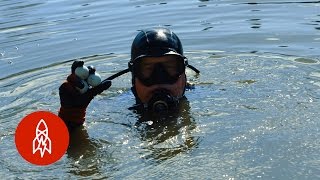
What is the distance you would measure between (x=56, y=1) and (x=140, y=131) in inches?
350

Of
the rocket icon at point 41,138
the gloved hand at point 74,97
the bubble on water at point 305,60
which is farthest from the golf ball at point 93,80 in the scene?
the bubble on water at point 305,60

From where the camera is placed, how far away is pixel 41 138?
3.43 m

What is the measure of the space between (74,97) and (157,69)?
1.00 metres

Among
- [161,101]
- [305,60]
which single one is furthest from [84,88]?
[305,60]

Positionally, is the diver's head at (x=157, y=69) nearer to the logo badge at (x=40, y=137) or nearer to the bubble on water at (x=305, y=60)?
the logo badge at (x=40, y=137)

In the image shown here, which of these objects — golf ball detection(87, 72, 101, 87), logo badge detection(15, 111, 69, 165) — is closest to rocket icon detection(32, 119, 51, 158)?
logo badge detection(15, 111, 69, 165)

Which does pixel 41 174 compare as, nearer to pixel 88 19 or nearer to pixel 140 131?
pixel 140 131

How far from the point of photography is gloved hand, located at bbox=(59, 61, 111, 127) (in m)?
4.02

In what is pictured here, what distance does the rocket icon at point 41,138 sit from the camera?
3424 mm

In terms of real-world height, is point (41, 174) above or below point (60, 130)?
below

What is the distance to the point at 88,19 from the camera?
1014 cm

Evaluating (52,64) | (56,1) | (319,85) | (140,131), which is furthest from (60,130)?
(56,1)

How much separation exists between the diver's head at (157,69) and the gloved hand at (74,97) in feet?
2.41

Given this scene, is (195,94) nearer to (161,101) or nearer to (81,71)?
(161,101)
